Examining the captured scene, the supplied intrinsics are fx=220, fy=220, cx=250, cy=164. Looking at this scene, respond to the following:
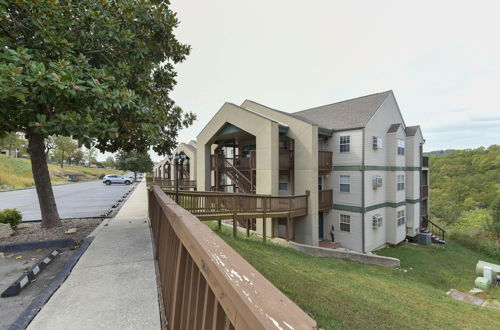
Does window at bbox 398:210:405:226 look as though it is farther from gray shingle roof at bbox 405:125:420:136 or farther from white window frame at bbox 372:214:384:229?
gray shingle roof at bbox 405:125:420:136

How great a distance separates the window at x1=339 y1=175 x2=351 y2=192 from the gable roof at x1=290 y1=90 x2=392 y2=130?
10.7ft

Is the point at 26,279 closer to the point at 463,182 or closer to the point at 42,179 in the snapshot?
the point at 42,179

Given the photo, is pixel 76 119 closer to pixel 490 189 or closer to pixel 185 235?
pixel 185 235

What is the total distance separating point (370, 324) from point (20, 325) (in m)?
5.57

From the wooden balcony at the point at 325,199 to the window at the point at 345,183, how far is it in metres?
0.77

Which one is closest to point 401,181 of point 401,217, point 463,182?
point 401,217

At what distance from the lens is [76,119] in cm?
399

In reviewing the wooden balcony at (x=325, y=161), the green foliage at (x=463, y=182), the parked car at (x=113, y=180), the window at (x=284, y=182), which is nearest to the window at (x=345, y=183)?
the wooden balcony at (x=325, y=161)

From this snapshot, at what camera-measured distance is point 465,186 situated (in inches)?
1989

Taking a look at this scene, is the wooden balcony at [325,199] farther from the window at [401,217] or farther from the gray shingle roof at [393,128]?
the gray shingle roof at [393,128]

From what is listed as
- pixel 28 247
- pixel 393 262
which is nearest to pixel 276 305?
pixel 28 247

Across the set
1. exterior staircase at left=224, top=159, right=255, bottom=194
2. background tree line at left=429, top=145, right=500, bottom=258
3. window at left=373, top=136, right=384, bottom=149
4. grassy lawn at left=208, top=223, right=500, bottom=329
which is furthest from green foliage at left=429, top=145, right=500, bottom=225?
exterior staircase at left=224, top=159, right=255, bottom=194

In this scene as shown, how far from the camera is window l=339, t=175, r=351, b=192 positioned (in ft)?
47.4

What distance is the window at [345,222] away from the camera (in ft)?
46.7
